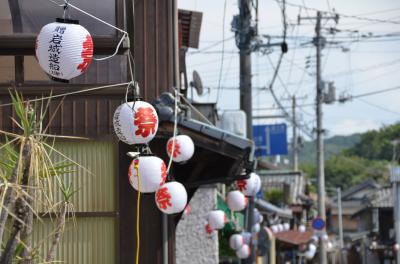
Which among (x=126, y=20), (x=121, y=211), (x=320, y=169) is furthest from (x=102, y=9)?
(x=320, y=169)


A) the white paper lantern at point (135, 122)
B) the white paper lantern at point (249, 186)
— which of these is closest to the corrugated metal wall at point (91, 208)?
the white paper lantern at point (135, 122)

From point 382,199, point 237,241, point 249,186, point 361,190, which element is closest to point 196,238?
point 237,241

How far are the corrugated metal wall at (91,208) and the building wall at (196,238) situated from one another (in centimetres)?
971

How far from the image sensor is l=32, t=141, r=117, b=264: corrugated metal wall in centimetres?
1112

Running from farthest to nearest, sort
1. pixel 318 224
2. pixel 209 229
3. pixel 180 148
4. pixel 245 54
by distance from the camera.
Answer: pixel 318 224 < pixel 245 54 < pixel 209 229 < pixel 180 148

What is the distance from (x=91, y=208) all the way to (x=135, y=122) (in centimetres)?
236

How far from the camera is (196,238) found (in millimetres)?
21609

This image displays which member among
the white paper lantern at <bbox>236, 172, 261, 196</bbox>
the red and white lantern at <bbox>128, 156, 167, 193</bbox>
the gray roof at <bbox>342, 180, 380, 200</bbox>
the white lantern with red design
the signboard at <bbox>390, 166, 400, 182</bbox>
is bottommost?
the gray roof at <bbox>342, 180, 380, 200</bbox>

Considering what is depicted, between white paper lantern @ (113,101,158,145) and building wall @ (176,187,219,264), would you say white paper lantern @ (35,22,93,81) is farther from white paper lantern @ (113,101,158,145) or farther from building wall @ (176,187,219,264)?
building wall @ (176,187,219,264)

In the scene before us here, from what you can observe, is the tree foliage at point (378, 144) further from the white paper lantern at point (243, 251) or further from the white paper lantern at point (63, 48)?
the white paper lantern at point (63, 48)

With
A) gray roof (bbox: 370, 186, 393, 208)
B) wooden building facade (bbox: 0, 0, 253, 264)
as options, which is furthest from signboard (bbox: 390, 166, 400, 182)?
gray roof (bbox: 370, 186, 393, 208)

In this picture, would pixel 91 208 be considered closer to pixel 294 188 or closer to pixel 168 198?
pixel 168 198

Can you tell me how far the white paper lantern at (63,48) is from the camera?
827 centimetres

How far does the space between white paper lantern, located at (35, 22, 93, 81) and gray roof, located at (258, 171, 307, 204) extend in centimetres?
4615
